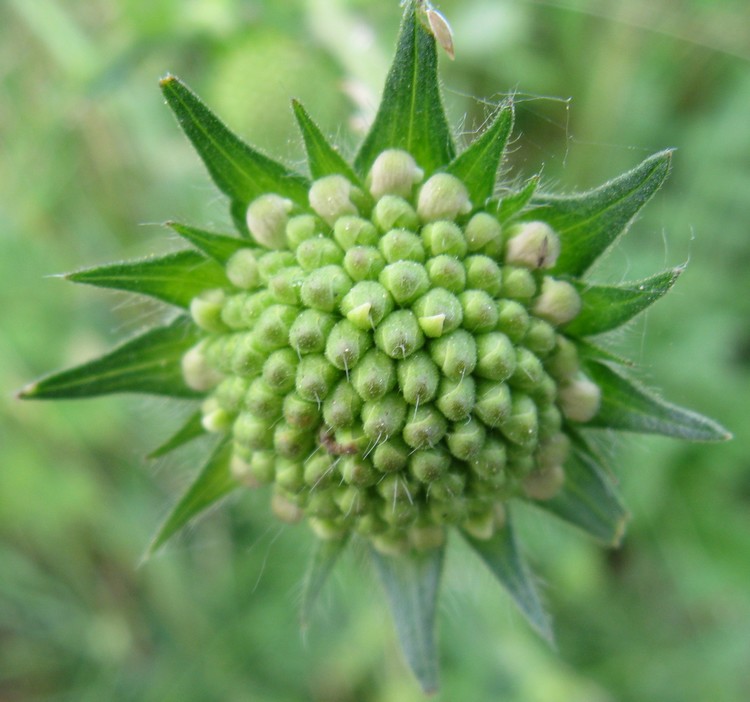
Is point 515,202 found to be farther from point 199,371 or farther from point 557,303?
point 199,371

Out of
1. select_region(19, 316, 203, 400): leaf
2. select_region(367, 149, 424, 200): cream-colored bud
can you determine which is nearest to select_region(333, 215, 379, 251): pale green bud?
select_region(367, 149, 424, 200): cream-colored bud

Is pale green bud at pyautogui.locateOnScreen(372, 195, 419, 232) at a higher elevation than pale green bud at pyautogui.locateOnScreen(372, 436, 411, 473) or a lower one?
higher

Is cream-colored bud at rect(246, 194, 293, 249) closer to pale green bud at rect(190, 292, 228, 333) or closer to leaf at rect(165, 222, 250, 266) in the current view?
leaf at rect(165, 222, 250, 266)

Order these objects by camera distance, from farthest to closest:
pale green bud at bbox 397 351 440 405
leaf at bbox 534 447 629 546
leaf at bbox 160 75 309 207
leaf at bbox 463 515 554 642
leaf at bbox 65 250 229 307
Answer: leaf at bbox 534 447 629 546 < leaf at bbox 463 515 554 642 < leaf at bbox 65 250 229 307 < leaf at bbox 160 75 309 207 < pale green bud at bbox 397 351 440 405

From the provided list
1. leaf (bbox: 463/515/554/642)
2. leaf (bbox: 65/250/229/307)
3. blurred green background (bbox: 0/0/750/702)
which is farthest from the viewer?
blurred green background (bbox: 0/0/750/702)

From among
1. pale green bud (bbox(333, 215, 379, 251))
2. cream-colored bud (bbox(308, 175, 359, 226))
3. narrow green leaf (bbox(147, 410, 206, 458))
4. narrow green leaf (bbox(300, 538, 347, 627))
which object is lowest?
narrow green leaf (bbox(300, 538, 347, 627))

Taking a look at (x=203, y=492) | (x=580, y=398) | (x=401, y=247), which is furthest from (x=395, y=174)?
(x=203, y=492)

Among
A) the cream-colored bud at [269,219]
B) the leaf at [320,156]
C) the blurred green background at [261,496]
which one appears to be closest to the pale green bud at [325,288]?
the cream-colored bud at [269,219]

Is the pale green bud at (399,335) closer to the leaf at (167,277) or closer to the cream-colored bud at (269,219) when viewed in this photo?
the cream-colored bud at (269,219)
